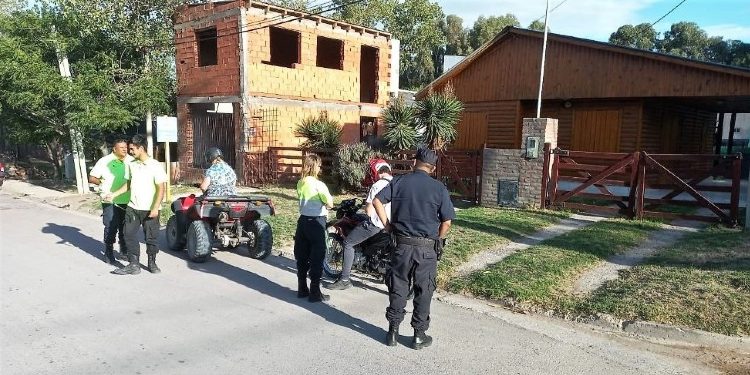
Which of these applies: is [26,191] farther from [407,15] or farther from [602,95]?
[407,15]

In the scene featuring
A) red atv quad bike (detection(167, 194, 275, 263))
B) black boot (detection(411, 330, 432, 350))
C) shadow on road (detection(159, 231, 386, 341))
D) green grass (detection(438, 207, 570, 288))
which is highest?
red atv quad bike (detection(167, 194, 275, 263))

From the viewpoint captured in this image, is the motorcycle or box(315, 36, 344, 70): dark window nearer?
the motorcycle

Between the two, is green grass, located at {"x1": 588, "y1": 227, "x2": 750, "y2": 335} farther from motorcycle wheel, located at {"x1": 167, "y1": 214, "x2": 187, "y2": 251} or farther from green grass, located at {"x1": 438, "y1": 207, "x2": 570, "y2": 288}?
motorcycle wheel, located at {"x1": 167, "y1": 214, "x2": 187, "y2": 251}

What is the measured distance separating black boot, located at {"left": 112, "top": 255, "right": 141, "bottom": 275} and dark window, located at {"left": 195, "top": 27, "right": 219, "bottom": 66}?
13344mm

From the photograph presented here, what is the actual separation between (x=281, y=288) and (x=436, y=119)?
9329mm

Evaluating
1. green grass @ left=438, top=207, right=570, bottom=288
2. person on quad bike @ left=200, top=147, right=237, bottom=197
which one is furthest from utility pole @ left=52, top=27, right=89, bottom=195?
green grass @ left=438, top=207, right=570, bottom=288

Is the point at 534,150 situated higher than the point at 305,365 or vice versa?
the point at 534,150

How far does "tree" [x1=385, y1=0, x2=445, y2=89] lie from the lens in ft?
136

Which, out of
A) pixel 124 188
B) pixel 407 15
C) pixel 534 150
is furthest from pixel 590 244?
pixel 407 15

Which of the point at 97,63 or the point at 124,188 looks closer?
the point at 124,188

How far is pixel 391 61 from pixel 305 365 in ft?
64.4

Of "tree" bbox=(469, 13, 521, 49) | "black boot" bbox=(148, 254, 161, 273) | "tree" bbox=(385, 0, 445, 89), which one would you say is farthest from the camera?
"tree" bbox=(469, 13, 521, 49)

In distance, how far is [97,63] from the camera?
707 inches

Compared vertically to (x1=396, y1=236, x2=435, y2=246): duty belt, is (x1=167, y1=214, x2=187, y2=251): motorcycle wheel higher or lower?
lower
